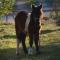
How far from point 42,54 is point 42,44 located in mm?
1782

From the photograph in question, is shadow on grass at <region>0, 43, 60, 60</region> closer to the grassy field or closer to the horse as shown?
the grassy field

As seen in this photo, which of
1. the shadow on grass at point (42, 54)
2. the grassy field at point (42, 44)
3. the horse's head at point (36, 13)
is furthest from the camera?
the grassy field at point (42, 44)

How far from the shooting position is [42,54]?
9438 mm

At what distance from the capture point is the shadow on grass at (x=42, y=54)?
899 centimetres

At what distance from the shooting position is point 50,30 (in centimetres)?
1445

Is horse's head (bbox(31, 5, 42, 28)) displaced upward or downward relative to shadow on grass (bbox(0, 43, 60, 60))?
upward

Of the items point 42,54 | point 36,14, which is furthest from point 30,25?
point 42,54

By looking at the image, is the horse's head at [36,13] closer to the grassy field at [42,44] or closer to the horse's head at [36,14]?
the horse's head at [36,14]

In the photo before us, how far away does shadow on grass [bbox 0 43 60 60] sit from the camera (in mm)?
8992

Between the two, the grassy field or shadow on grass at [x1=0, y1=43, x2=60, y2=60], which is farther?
the grassy field

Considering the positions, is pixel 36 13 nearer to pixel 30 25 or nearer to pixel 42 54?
pixel 30 25

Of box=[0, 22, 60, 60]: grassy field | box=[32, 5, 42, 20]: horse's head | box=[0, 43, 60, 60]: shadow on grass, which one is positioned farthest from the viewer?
box=[0, 22, 60, 60]: grassy field

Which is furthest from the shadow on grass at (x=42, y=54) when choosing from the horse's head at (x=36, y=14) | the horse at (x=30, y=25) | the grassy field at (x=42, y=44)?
the horse's head at (x=36, y=14)

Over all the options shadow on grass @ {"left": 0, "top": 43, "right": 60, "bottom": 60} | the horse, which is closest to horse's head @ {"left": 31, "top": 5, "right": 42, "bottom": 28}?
the horse
